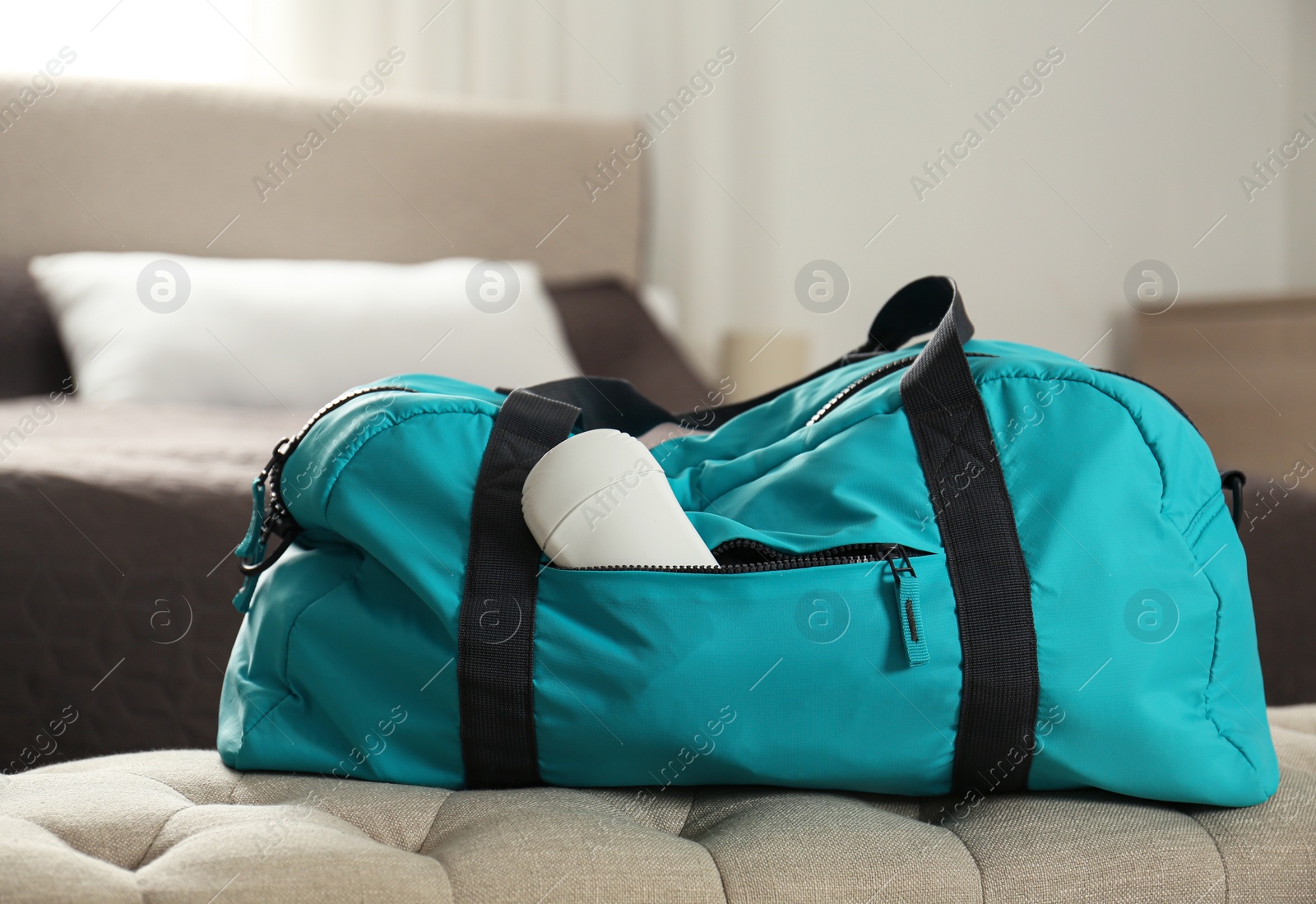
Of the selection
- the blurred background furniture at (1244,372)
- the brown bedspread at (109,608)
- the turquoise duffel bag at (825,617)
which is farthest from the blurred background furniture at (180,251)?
the blurred background furniture at (1244,372)

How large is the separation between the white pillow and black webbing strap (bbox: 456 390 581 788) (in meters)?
1.12

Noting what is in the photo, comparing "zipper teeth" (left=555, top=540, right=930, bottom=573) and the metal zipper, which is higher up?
the metal zipper

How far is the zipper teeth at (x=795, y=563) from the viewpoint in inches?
22.1

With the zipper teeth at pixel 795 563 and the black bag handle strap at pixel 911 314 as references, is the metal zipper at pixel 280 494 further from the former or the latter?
the black bag handle strap at pixel 911 314

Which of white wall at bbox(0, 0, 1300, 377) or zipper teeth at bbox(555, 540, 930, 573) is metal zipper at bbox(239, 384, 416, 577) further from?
white wall at bbox(0, 0, 1300, 377)

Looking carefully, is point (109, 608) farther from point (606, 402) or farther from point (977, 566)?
point (977, 566)

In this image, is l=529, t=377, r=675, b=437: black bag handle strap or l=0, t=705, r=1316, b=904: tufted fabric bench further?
l=529, t=377, r=675, b=437: black bag handle strap

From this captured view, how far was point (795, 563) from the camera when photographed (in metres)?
0.56

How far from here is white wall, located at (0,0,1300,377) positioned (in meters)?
2.34

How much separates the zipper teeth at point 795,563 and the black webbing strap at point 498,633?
0.13ft

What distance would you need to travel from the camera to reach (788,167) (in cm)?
253

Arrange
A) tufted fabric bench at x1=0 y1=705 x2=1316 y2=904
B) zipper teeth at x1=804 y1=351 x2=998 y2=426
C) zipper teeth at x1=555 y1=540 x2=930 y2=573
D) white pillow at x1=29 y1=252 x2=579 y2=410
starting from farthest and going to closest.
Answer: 1. white pillow at x1=29 y1=252 x2=579 y2=410
2. zipper teeth at x1=804 y1=351 x2=998 y2=426
3. zipper teeth at x1=555 y1=540 x2=930 y2=573
4. tufted fabric bench at x1=0 y1=705 x2=1316 y2=904

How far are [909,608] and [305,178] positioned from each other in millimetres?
1918

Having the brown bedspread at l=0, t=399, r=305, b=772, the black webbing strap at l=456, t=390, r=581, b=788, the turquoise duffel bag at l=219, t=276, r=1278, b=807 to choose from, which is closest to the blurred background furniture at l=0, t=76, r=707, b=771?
the brown bedspread at l=0, t=399, r=305, b=772
